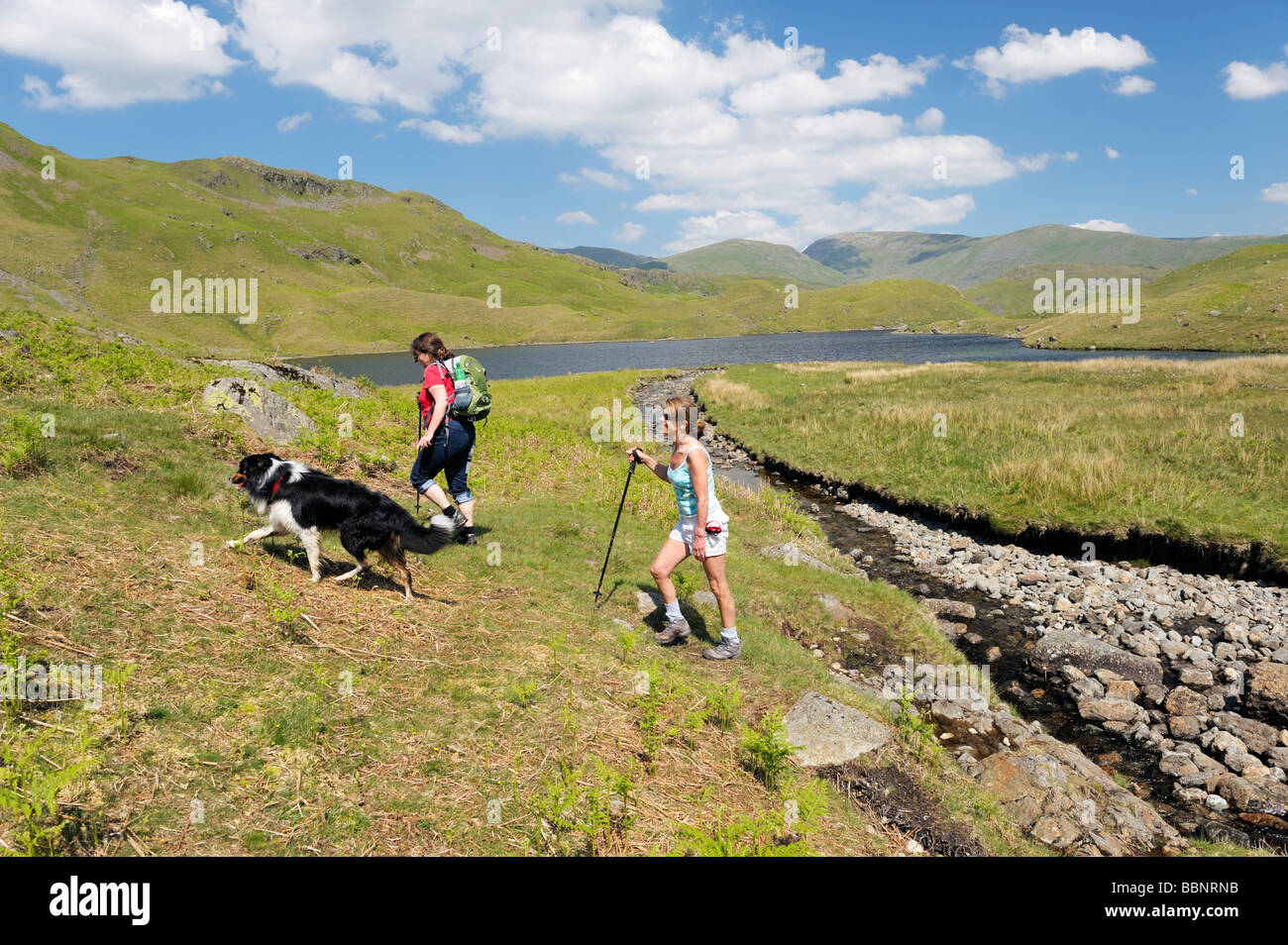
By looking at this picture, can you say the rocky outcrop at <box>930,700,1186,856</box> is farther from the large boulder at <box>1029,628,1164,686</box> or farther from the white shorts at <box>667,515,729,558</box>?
the white shorts at <box>667,515,729,558</box>

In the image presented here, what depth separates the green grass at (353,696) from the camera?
484cm

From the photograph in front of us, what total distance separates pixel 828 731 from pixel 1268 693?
8.91 m

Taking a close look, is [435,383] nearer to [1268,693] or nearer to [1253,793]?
[1253,793]

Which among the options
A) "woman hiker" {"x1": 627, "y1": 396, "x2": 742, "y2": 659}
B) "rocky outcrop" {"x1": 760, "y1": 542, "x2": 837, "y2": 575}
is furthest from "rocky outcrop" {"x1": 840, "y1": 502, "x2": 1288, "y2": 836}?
"woman hiker" {"x1": 627, "y1": 396, "x2": 742, "y2": 659}

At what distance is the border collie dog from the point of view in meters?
8.42

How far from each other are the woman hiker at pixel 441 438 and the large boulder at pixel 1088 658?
1213 centimetres

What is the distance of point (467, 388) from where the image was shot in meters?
10.4

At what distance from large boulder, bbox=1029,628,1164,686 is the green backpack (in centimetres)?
1234

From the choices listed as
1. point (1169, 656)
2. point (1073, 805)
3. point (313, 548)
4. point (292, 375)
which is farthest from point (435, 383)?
point (292, 375)
